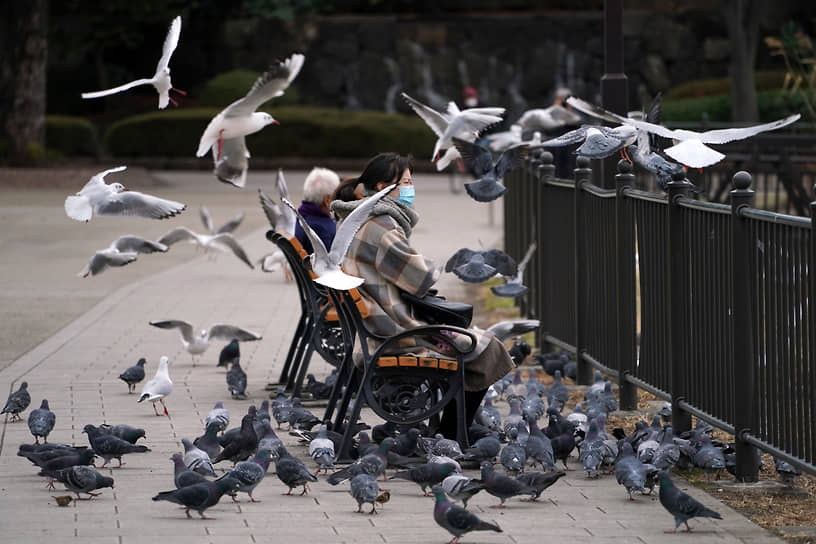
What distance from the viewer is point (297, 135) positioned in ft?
121

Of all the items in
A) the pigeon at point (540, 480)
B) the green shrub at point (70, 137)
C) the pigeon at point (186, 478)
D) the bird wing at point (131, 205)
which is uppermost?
the bird wing at point (131, 205)

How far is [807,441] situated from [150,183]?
1023 inches

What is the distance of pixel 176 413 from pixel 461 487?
128 inches

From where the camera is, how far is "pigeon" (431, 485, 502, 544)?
213 inches

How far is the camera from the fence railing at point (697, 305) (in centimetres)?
613

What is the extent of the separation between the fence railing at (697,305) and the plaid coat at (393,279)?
1073mm

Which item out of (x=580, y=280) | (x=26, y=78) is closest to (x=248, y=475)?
(x=580, y=280)

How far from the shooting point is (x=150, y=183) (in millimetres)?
30734

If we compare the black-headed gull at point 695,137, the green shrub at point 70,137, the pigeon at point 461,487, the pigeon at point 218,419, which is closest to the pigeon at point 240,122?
the pigeon at point 218,419

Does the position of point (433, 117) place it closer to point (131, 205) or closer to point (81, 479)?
point (131, 205)

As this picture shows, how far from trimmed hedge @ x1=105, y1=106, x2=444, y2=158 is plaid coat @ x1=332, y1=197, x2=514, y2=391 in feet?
93.7

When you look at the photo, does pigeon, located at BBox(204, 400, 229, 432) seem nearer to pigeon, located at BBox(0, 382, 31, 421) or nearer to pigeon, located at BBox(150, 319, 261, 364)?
pigeon, located at BBox(0, 382, 31, 421)

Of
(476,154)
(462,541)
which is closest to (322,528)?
(462,541)

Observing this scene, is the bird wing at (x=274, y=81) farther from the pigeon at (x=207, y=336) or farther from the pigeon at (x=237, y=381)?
the pigeon at (x=207, y=336)
